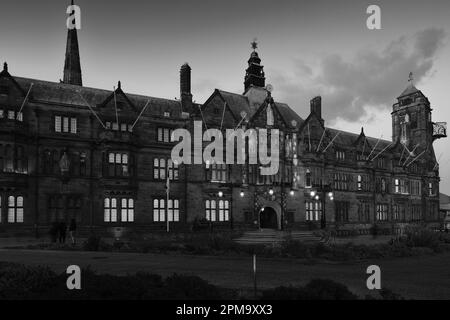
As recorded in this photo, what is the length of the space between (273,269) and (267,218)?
32.5 meters

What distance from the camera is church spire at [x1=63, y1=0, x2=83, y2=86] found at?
61.5 metres

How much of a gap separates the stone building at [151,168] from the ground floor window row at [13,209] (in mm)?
86

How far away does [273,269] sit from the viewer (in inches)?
739

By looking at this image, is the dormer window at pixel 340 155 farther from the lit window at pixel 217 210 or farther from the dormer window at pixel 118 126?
the dormer window at pixel 118 126

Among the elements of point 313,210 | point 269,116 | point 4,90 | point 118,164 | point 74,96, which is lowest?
point 313,210

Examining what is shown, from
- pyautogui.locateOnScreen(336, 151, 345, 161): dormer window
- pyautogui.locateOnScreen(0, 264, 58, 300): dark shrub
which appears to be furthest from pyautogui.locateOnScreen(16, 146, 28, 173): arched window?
pyautogui.locateOnScreen(336, 151, 345, 161): dormer window

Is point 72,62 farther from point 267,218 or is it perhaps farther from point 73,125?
point 267,218

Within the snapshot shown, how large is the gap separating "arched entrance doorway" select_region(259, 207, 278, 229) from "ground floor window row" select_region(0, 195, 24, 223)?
26.8 metres

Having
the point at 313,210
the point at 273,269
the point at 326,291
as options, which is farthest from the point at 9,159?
the point at 313,210

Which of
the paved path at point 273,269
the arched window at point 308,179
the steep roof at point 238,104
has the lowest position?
the paved path at point 273,269

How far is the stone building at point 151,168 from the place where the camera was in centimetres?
3659

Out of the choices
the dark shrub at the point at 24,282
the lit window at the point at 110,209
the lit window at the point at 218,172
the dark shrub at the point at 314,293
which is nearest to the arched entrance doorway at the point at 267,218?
the lit window at the point at 218,172
